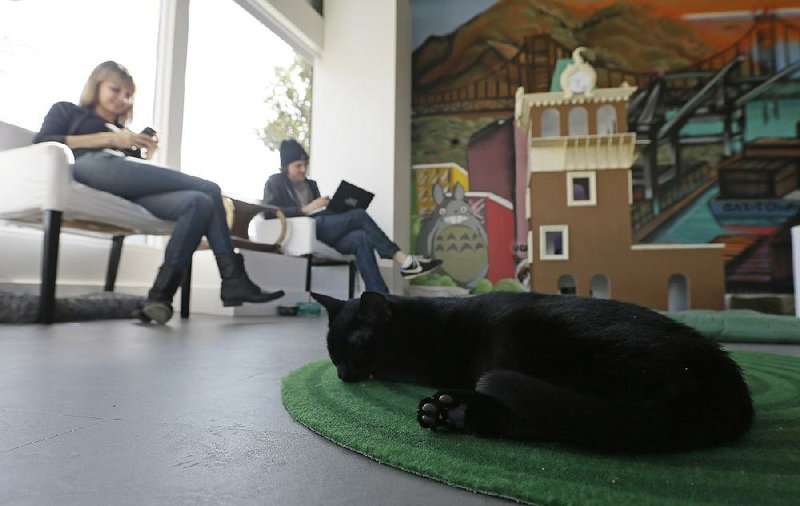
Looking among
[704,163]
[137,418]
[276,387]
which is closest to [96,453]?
[137,418]

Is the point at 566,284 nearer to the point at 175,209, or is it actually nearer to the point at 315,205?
the point at 315,205

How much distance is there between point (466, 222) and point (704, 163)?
2328 millimetres

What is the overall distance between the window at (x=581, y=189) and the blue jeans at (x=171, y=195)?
297 cm

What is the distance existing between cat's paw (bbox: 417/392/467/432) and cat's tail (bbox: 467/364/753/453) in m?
0.04

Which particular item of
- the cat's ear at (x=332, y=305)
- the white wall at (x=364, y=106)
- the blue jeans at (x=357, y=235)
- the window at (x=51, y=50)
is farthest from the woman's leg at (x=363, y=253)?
the cat's ear at (x=332, y=305)

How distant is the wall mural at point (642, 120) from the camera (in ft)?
16.0

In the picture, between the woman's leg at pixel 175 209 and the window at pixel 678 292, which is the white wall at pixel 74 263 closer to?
the woman's leg at pixel 175 209

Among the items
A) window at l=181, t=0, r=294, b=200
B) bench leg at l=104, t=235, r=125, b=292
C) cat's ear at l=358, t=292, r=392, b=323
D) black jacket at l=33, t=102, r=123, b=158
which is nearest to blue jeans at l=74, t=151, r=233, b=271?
black jacket at l=33, t=102, r=123, b=158

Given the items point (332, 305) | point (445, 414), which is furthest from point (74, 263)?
point (445, 414)

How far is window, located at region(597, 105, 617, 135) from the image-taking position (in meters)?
4.59

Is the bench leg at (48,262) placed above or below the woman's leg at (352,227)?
below

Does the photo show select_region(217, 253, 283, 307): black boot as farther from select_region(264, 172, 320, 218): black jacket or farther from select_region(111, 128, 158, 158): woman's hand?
select_region(264, 172, 320, 218): black jacket

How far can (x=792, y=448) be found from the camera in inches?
23.7

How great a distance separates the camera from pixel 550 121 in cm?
466
